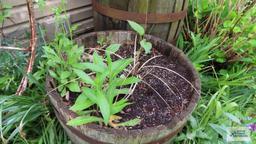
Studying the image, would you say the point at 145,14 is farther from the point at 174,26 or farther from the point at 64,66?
the point at 64,66

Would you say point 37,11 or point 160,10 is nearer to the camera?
point 160,10

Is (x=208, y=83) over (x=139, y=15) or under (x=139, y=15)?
under

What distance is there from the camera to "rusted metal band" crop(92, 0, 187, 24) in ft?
5.07

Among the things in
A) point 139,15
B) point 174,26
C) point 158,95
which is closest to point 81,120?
point 158,95

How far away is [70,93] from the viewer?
4.06 ft

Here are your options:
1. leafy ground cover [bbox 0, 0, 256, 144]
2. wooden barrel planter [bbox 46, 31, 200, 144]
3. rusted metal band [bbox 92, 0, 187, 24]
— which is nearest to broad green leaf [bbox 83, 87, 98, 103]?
wooden barrel planter [bbox 46, 31, 200, 144]

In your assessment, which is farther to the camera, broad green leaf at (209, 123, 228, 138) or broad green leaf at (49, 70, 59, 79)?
broad green leaf at (209, 123, 228, 138)

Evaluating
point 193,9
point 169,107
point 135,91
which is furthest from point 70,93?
point 193,9

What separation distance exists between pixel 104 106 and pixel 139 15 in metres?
0.74

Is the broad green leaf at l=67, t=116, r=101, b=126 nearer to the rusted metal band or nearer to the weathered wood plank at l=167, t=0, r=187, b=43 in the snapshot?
the rusted metal band

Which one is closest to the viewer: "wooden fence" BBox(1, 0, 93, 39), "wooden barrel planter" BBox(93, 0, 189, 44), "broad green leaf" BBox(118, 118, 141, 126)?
"broad green leaf" BBox(118, 118, 141, 126)

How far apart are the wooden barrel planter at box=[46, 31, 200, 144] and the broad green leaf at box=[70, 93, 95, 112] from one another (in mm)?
60

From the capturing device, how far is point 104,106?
0.97m

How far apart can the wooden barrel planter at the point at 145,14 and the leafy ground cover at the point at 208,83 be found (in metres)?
0.25
